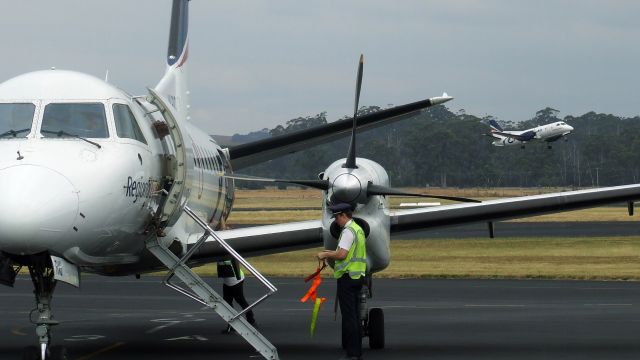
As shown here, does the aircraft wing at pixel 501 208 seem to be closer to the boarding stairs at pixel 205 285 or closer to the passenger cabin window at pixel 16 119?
the boarding stairs at pixel 205 285

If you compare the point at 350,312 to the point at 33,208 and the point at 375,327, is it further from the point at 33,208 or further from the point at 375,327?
the point at 33,208

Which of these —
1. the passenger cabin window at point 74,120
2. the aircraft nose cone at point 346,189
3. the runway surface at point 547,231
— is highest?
the passenger cabin window at point 74,120

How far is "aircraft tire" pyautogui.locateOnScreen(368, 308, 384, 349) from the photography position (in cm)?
1545

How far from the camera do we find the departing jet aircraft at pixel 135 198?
11.2 meters

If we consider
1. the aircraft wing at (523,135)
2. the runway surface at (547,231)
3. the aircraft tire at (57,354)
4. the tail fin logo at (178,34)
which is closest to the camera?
the aircraft tire at (57,354)

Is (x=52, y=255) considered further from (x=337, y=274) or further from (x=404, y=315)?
(x=404, y=315)

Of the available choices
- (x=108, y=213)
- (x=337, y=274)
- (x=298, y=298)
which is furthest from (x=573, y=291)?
(x=108, y=213)

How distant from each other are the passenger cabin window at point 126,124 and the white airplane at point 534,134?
331 ft

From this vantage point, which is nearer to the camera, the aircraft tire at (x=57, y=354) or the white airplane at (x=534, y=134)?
the aircraft tire at (x=57, y=354)

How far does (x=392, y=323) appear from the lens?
1898cm

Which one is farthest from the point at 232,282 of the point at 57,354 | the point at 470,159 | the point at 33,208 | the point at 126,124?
the point at 470,159

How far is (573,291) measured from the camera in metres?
25.7

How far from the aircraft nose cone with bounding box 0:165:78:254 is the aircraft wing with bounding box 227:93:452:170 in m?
6.20

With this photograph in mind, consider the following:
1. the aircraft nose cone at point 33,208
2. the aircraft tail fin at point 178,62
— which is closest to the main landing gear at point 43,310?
the aircraft nose cone at point 33,208
